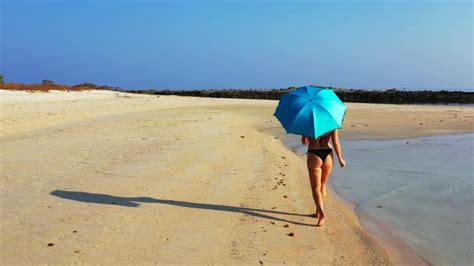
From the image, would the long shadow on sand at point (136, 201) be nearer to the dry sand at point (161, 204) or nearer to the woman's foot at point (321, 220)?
the dry sand at point (161, 204)

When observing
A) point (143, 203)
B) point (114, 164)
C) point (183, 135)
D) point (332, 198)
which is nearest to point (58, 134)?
point (183, 135)

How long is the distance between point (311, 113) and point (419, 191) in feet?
12.9

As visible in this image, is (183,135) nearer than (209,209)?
No

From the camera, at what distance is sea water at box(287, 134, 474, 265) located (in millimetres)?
6477

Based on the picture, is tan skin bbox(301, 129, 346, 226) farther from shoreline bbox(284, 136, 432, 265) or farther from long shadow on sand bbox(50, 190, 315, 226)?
shoreline bbox(284, 136, 432, 265)

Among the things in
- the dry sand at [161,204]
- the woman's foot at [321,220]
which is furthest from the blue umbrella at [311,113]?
the dry sand at [161,204]

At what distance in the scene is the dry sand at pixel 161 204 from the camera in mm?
5449

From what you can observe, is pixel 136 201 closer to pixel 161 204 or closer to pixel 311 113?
pixel 161 204

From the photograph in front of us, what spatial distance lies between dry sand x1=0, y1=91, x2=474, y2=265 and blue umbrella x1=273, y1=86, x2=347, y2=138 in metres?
1.34

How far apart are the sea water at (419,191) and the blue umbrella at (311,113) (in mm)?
1855

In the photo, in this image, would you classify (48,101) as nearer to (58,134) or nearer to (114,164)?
(58,134)

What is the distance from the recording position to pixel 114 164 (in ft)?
32.2

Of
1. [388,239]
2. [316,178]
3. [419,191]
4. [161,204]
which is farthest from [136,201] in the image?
[419,191]

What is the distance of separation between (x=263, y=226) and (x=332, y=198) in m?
2.49
